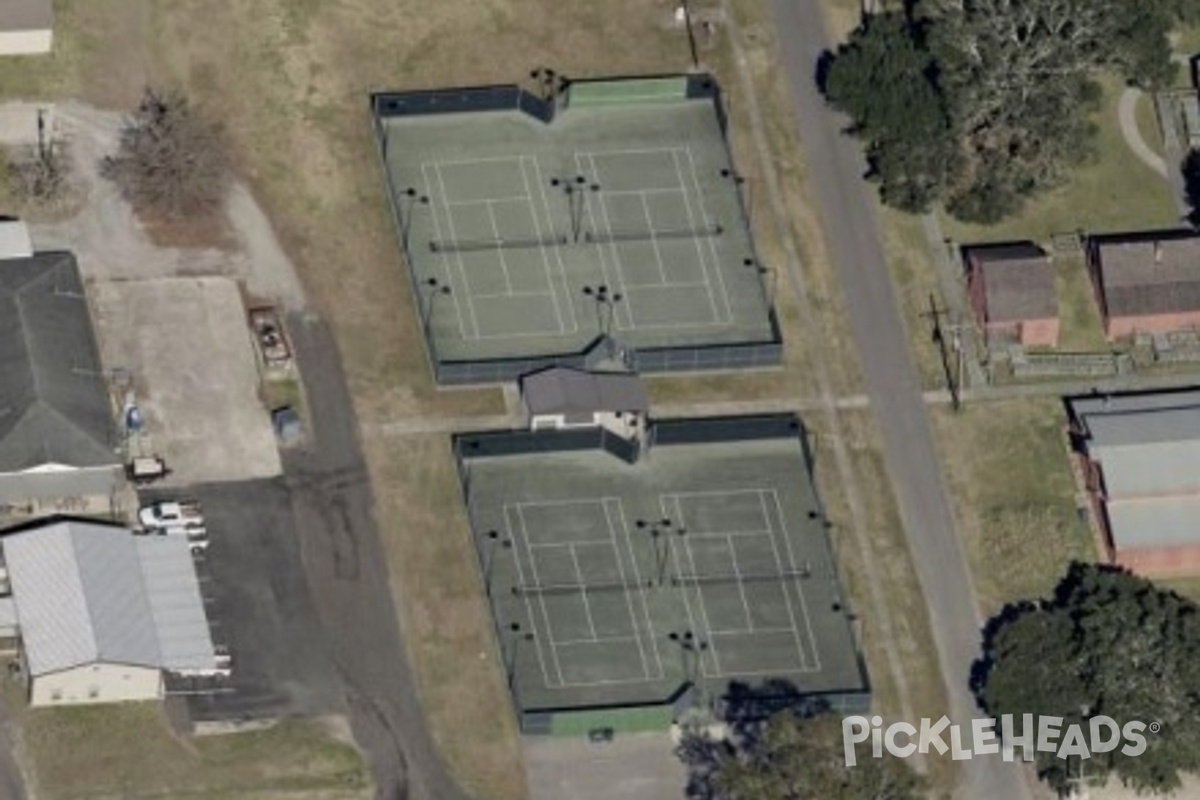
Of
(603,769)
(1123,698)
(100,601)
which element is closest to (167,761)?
(100,601)

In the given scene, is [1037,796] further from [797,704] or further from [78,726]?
[78,726]

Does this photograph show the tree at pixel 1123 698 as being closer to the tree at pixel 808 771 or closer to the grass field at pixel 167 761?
the tree at pixel 808 771

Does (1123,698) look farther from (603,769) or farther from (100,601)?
(100,601)

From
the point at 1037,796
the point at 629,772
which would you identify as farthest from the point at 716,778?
the point at 1037,796

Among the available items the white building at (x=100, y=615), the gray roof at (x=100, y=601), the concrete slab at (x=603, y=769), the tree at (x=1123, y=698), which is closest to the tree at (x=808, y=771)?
the concrete slab at (x=603, y=769)

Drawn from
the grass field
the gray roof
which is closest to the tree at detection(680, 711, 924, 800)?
the grass field
